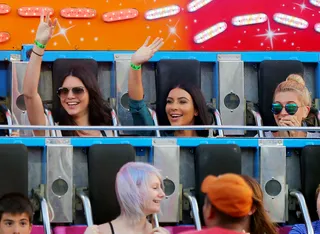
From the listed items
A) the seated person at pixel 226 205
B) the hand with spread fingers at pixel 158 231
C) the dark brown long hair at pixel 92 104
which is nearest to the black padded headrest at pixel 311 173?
the hand with spread fingers at pixel 158 231

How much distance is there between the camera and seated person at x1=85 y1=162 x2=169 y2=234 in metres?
5.73

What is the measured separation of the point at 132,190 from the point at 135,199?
1.8 inches

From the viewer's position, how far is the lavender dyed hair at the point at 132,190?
573 centimetres

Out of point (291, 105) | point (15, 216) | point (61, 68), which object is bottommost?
point (15, 216)

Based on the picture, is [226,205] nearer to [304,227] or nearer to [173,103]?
[304,227]

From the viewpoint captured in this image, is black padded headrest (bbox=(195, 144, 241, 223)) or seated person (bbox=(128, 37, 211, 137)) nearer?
black padded headrest (bbox=(195, 144, 241, 223))

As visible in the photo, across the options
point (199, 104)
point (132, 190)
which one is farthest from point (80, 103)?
point (132, 190)

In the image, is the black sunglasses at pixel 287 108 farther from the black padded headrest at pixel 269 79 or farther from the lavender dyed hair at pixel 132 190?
the lavender dyed hair at pixel 132 190

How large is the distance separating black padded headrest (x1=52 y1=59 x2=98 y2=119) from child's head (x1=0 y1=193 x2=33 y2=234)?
65.4 inches

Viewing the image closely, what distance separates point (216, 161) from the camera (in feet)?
20.5

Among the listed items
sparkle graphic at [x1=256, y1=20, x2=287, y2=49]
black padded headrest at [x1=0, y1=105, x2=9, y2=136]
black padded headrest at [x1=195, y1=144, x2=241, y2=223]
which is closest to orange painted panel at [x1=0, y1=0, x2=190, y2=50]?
sparkle graphic at [x1=256, y1=20, x2=287, y2=49]

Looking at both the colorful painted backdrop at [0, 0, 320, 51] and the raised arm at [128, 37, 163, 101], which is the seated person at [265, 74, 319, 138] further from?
the colorful painted backdrop at [0, 0, 320, 51]

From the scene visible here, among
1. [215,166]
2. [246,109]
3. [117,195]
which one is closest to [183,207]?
[215,166]

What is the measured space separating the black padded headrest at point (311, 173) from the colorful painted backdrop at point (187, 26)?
2.06 m
